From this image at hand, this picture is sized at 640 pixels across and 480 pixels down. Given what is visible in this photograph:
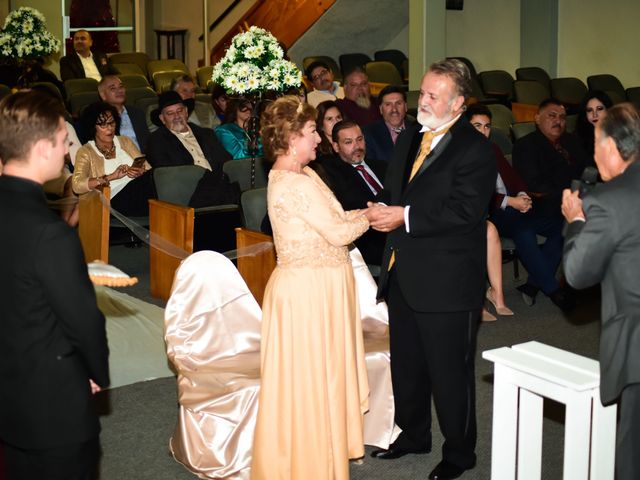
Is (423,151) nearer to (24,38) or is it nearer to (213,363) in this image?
(213,363)

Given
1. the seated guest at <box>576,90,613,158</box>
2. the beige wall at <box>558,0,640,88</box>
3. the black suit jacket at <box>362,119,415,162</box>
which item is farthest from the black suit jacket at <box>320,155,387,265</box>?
the beige wall at <box>558,0,640,88</box>

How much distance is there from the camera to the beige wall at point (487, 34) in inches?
554

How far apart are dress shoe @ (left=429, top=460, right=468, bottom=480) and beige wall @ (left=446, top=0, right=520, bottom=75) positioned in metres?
11.2

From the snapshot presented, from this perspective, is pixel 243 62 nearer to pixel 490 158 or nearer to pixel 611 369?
pixel 490 158

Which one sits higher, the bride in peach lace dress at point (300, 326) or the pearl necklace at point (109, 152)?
the pearl necklace at point (109, 152)

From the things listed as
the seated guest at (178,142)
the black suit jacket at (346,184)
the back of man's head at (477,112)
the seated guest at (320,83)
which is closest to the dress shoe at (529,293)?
the back of man's head at (477,112)

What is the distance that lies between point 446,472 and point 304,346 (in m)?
0.80

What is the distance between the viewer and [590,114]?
665 centimetres

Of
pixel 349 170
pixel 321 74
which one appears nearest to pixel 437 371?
pixel 349 170

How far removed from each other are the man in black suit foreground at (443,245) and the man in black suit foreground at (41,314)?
1447 mm

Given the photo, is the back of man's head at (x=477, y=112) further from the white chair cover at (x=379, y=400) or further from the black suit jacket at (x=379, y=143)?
the white chair cover at (x=379, y=400)

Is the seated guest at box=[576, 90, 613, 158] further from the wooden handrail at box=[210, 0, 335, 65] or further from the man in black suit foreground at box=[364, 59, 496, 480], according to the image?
the wooden handrail at box=[210, 0, 335, 65]

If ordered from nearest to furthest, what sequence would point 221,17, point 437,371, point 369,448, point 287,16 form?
point 437,371 < point 369,448 < point 287,16 < point 221,17

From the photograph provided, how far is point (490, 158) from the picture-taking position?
3461 millimetres
